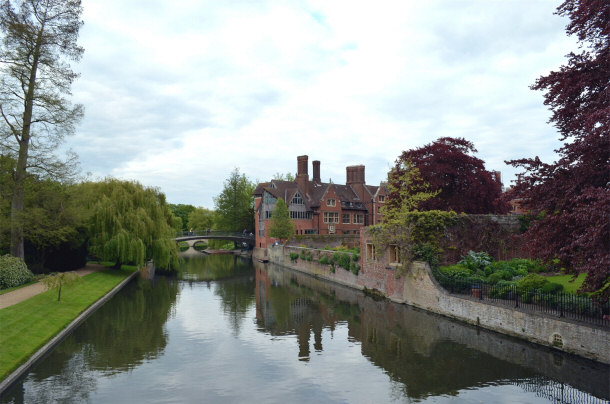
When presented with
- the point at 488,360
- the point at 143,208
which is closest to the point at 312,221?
the point at 143,208

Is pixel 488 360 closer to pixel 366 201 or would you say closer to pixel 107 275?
pixel 107 275

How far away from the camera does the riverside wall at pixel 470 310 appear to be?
1634 centimetres

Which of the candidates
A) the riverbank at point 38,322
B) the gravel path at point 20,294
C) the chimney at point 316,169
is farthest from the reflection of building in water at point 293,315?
the chimney at point 316,169

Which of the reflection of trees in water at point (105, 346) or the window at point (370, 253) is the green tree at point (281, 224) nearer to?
the window at point (370, 253)

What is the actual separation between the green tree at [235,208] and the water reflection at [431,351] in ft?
201

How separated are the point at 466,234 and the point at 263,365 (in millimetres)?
19594

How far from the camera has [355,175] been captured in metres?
82.2

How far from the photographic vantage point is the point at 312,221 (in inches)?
2933

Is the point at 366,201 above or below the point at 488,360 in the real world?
above

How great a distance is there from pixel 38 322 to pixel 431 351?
1784 centimetres

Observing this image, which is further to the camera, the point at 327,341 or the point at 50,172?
the point at 50,172

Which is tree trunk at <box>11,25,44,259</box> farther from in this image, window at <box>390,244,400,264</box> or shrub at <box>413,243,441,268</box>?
shrub at <box>413,243,441,268</box>

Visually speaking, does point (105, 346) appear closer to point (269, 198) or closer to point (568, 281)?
point (568, 281)

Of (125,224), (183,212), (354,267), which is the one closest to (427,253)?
(354,267)
